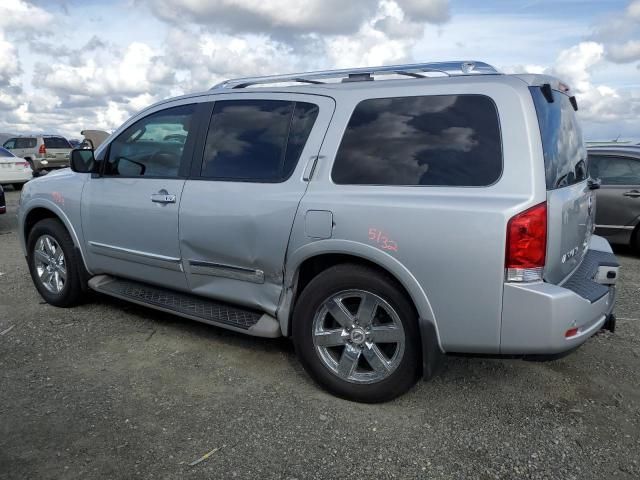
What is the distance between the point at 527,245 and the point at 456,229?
0.34 meters

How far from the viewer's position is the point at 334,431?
9.73ft

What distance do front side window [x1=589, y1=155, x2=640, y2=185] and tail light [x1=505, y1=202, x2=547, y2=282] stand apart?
19.0 feet

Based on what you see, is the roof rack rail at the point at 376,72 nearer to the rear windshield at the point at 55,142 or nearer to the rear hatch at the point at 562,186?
the rear hatch at the point at 562,186

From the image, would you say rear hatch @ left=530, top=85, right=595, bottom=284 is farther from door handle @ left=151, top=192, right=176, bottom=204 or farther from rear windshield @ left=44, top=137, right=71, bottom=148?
rear windshield @ left=44, top=137, right=71, bottom=148

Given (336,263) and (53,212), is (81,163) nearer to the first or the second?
(53,212)

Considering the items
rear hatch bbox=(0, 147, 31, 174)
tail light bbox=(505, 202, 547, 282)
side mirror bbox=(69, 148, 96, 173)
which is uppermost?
side mirror bbox=(69, 148, 96, 173)

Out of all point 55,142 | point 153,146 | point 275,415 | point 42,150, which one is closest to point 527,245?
point 275,415

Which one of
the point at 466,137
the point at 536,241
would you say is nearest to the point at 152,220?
the point at 466,137

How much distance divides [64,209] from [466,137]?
3.44 m

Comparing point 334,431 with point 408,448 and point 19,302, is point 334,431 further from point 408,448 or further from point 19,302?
point 19,302

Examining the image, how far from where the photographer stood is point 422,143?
9.80ft

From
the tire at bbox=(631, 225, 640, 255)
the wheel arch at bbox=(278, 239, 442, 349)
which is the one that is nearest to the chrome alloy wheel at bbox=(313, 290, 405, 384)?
the wheel arch at bbox=(278, 239, 442, 349)

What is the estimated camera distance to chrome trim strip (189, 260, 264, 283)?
3.52 m

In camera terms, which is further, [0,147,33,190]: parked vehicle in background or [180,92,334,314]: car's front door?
[0,147,33,190]: parked vehicle in background
